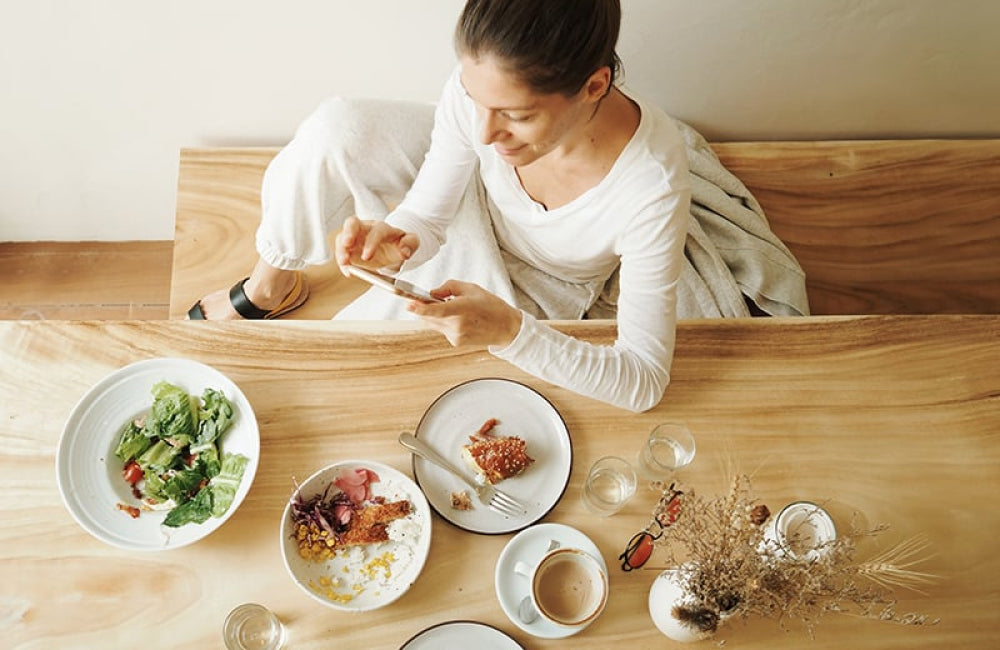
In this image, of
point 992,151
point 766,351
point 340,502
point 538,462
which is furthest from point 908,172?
point 340,502

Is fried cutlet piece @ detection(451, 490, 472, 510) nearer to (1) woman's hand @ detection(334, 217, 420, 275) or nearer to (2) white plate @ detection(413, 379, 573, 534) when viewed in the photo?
(2) white plate @ detection(413, 379, 573, 534)

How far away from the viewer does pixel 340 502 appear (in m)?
1.12

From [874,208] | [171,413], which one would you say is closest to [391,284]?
[171,413]

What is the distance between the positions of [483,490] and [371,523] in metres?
0.18

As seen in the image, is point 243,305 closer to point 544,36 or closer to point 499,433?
point 499,433

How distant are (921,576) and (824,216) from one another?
0.96m

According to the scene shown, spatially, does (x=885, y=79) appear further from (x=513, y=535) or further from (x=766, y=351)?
(x=513, y=535)

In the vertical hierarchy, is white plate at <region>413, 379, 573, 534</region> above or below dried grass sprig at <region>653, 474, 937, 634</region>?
below

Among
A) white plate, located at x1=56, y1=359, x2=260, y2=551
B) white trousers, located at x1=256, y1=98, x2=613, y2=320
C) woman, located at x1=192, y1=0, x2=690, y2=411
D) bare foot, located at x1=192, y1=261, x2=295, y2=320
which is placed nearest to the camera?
woman, located at x1=192, y1=0, x2=690, y2=411

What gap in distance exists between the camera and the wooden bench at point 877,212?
1794 mm

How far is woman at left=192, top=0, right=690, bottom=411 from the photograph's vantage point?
→ 0.98 metres

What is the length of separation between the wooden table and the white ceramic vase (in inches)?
1.0

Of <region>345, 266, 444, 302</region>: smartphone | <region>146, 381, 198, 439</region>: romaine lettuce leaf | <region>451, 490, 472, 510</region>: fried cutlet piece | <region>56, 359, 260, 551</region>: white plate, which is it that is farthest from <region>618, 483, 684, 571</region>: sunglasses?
<region>146, 381, 198, 439</region>: romaine lettuce leaf

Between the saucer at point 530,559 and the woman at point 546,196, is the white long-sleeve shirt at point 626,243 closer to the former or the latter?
the woman at point 546,196
